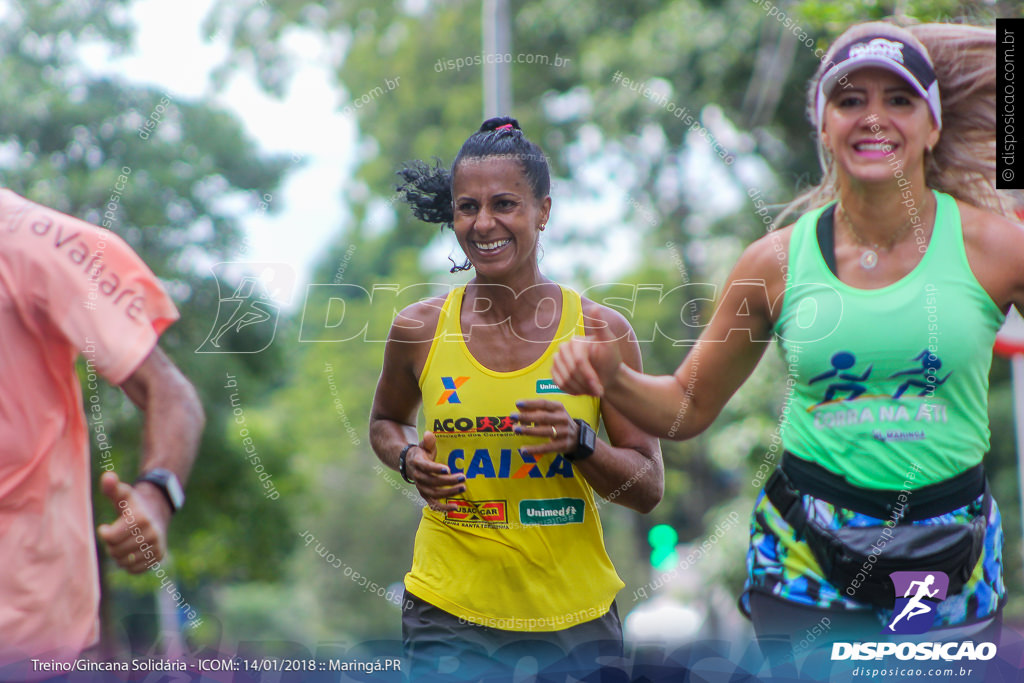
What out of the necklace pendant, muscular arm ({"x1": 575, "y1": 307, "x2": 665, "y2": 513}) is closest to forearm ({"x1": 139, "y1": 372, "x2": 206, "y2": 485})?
muscular arm ({"x1": 575, "y1": 307, "x2": 665, "y2": 513})

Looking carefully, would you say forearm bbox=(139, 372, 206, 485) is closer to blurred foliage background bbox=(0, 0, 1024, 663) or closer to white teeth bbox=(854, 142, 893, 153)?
white teeth bbox=(854, 142, 893, 153)

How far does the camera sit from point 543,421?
2.80 metres

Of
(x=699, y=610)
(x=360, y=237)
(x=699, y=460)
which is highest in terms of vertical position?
(x=360, y=237)

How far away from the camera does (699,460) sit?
2248 centimetres

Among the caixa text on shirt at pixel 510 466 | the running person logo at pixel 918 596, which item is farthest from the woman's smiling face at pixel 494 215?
the running person logo at pixel 918 596

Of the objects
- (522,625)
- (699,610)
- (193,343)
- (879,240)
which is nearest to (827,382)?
(879,240)

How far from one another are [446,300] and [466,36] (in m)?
14.5

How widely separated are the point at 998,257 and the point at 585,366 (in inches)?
39.9

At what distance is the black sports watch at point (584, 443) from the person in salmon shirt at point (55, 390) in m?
1.07

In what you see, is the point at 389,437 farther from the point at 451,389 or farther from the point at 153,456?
the point at 153,456

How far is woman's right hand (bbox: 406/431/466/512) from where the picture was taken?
3027mm

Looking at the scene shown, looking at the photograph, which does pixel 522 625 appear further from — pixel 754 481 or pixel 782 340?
pixel 754 481

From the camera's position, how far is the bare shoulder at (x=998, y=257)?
257cm

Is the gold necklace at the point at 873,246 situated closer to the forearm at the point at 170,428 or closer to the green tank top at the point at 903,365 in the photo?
the green tank top at the point at 903,365
